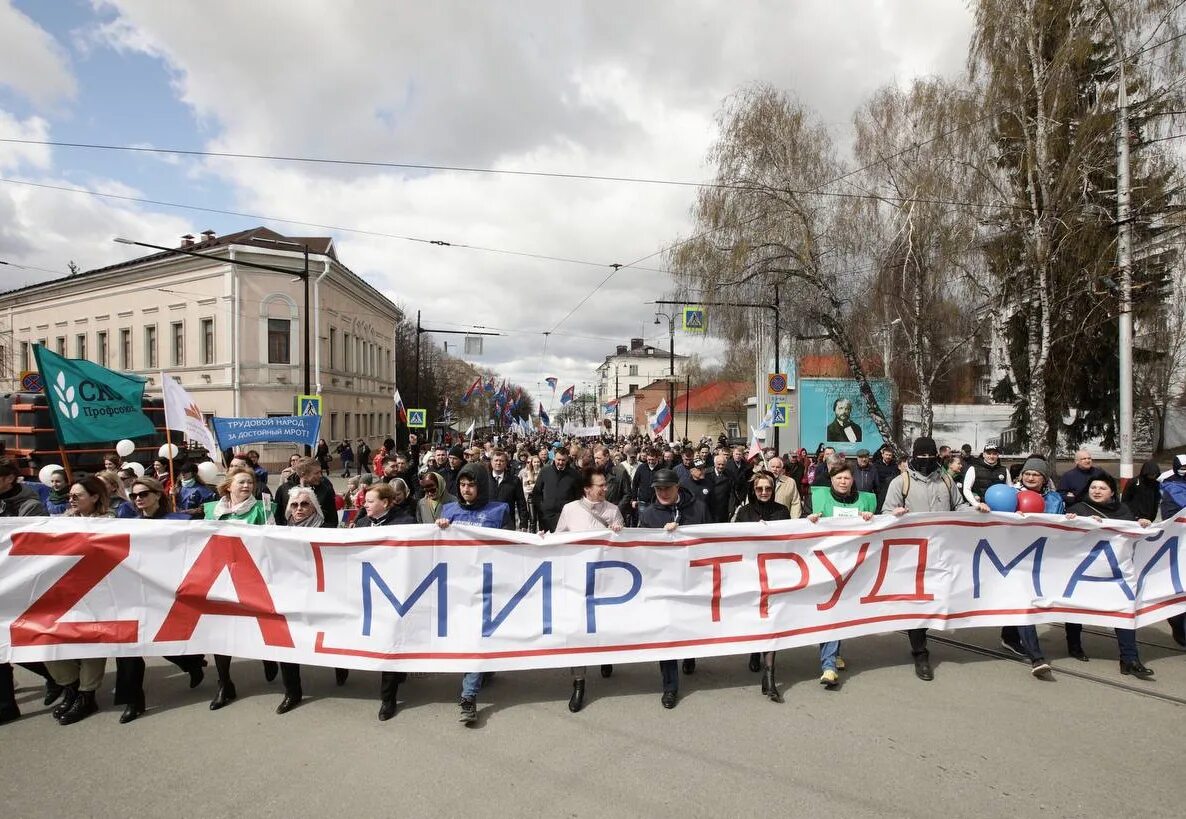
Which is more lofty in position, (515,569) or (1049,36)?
(1049,36)

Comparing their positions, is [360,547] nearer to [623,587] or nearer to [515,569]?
[515,569]

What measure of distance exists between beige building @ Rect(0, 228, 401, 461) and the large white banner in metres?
25.7

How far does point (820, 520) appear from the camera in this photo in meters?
5.30

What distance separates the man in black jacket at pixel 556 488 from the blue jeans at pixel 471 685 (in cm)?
433

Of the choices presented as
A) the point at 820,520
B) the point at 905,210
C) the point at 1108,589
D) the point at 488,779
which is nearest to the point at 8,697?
the point at 488,779

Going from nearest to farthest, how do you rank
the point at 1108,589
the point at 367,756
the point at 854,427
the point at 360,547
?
the point at 367,756 → the point at 360,547 → the point at 1108,589 → the point at 854,427

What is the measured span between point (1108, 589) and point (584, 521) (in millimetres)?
4257

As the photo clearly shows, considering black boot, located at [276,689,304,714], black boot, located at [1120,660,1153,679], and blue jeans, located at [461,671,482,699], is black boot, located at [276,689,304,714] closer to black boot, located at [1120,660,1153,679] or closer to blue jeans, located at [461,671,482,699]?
blue jeans, located at [461,671,482,699]

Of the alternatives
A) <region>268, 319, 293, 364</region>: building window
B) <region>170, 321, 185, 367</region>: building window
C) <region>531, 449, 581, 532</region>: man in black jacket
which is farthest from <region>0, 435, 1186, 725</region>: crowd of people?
<region>170, 321, 185, 367</region>: building window

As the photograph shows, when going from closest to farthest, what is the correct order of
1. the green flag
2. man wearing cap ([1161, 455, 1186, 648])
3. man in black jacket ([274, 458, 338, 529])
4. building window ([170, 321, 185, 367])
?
man wearing cap ([1161, 455, 1186, 648]), man in black jacket ([274, 458, 338, 529]), the green flag, building window ([170, 321, 185, 367])

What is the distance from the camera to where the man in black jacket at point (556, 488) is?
8.89 m

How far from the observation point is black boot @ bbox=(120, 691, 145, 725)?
14.4ft

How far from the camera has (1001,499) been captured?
5.76 metres

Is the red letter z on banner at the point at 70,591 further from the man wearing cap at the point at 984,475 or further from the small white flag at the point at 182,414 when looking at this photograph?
the man wearing cap at the point at 984,475
